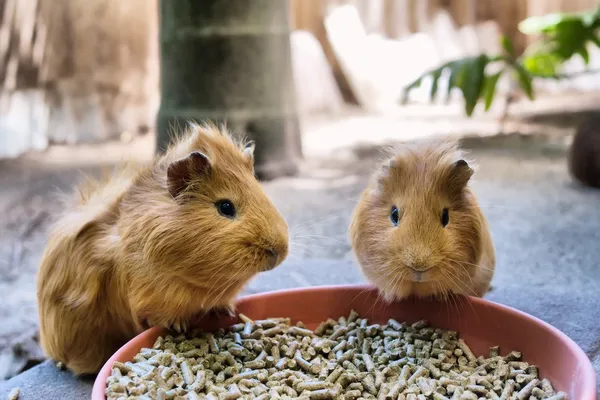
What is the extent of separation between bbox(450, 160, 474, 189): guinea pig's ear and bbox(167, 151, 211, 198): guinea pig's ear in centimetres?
65

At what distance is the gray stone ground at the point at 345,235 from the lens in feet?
6.98

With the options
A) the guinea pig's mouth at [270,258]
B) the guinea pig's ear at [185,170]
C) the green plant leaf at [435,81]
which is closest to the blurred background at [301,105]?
the green plant leaf at [435,81]

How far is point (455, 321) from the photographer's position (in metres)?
1.81

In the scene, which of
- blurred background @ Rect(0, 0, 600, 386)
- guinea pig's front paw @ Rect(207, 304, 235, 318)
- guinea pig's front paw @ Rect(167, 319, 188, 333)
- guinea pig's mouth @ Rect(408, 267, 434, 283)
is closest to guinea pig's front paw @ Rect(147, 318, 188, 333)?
guinea pig's front paw @ Rect(167, 319, 188, 333)

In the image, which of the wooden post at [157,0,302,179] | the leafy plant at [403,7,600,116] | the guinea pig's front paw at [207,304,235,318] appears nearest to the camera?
the guinea pig's front paw at [207,304,235,318]

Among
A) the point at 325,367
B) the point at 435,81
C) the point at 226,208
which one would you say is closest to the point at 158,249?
the point at 226,208

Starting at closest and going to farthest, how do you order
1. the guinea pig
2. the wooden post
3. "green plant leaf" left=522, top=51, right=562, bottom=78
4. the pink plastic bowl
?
the pink plastic bowl
the wooden post
the guinea pig
"green plant leaf" left=522, top=51, right=562, bottom=78

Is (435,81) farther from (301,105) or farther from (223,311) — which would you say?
(223,311)

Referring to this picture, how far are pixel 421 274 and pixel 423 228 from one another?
4.7 inches

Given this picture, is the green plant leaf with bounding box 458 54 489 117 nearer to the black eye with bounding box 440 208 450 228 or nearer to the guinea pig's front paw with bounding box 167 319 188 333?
the black eye with bounding box 440 208 450 228

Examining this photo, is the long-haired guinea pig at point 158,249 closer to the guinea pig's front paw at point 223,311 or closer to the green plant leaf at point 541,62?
the guinea pig's front paw at point 223,311

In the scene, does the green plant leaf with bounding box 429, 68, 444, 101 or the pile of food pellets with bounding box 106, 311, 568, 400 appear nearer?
the pile of food pellets with bounding box 106, 311, 568, 400

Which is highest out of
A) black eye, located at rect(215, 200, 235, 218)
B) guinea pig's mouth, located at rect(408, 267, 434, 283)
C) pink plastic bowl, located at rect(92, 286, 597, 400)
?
black eye, located at rect(215, 200, 235, 218)

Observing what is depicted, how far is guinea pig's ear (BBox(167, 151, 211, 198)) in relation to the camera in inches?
62.2
